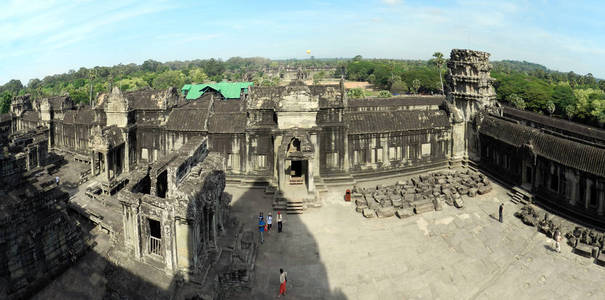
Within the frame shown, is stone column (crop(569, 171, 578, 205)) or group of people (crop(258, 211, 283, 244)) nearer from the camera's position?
group of people (crop(258, 211, 283, 244))

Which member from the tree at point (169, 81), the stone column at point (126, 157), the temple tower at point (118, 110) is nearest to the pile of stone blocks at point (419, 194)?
the stone column at point (126, 157)

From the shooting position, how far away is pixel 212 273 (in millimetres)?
14828

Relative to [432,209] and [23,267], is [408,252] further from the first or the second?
[23,267]

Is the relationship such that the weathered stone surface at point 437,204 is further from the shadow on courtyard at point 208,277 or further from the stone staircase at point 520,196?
the shadow on courtyard at point 208,277

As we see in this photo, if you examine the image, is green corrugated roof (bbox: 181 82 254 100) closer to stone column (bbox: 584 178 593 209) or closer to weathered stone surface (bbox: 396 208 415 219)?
weathered stone surface (bbox: 396 208 415 219)

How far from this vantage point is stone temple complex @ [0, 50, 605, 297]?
14859mm

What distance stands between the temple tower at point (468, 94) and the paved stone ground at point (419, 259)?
10307 mm

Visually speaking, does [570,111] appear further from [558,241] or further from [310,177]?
[310,177]

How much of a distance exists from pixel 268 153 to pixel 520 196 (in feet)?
62.6

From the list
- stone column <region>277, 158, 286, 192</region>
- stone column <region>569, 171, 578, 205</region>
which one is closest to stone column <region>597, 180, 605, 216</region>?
stone column <region>569, 171, 578, 205</region>

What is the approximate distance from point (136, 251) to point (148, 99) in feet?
71.8

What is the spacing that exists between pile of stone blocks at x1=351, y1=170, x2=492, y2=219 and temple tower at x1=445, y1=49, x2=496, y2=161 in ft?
13.4

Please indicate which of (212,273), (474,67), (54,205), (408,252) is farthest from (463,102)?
(54,205)

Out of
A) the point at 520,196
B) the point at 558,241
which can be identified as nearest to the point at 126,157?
the point at 520,196
